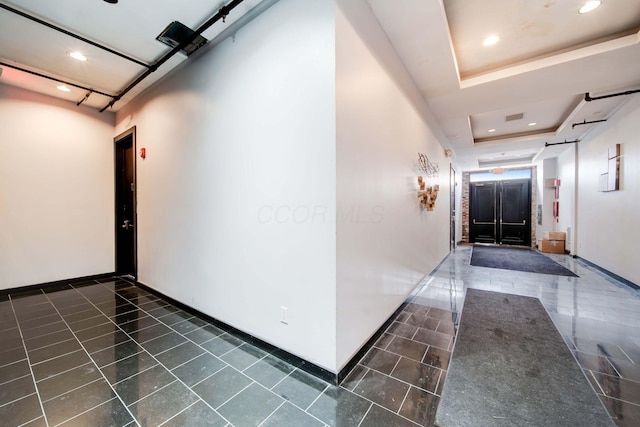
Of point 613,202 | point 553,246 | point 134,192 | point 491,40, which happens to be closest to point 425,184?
point 491,40

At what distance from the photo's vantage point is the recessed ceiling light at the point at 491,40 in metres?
2.90

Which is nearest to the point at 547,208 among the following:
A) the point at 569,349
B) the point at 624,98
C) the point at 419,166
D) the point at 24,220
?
the point at 624,98

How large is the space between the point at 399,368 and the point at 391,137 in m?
2.23

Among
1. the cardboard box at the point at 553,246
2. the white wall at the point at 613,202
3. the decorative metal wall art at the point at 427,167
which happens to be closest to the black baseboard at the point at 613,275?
the white wall at the point at 613,202

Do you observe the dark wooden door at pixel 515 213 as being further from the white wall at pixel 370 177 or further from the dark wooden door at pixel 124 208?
the dark wooden door at pixel 124 208

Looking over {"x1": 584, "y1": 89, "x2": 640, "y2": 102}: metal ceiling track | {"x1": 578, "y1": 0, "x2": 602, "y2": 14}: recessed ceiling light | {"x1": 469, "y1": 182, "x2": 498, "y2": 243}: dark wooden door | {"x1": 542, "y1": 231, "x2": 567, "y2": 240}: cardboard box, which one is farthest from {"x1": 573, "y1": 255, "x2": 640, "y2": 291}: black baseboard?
{"x1": 578, "y1": 0, "x2": 602, "y2": 14}: recessed ceiling light

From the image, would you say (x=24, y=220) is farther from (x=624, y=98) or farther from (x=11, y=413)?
(x=624, y=98)

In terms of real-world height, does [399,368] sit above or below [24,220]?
below

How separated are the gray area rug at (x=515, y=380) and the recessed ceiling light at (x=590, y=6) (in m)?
3.23

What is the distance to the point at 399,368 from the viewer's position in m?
1.96

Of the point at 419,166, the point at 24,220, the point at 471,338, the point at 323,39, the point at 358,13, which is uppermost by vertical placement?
the point at 358,13

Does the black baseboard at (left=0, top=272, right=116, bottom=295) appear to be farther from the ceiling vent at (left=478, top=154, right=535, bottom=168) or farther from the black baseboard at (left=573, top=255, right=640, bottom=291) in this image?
the ceiling vent at (left=478, top=154, right=535, bottom=168)

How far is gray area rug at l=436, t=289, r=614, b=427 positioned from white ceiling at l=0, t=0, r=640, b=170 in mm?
3118

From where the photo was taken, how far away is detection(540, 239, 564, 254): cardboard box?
7.08 meters
